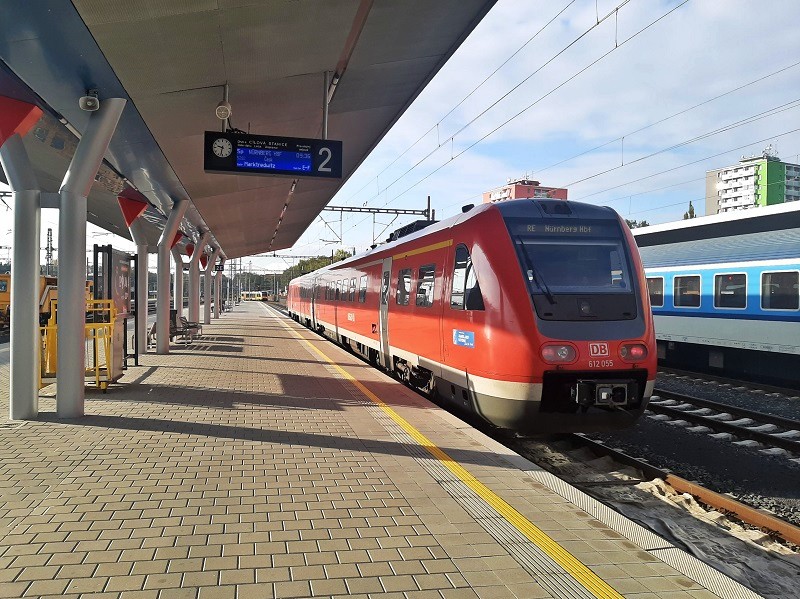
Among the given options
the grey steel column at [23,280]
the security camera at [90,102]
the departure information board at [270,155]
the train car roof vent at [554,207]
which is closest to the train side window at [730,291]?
the train car roof vent at [554,207]

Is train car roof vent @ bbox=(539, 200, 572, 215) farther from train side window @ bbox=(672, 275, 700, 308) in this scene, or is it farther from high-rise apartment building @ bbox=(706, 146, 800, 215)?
high-rise apartment building @ bbox=(706, 146, 800, 215)

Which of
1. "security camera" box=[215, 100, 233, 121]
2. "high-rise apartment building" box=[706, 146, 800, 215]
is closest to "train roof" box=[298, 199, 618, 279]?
"security camera" box=[215, 100, 233, 121]

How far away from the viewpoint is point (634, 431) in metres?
8.59

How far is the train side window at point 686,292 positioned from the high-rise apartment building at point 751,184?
4337 cm

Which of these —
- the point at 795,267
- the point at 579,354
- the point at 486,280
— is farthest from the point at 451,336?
the point at 795,267

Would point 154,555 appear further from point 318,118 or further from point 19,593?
point 318,118

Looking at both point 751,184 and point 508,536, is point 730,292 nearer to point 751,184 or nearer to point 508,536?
point 508,536

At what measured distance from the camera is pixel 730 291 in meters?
13.6

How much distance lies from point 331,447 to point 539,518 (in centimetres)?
246

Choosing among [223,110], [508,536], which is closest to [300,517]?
[508,536]

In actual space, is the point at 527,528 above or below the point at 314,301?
below

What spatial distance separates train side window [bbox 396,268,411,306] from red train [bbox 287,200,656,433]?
192 cm

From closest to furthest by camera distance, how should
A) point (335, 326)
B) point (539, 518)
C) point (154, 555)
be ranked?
1. point (154, 555)
2. point (539, 518)
3. point (335, 326)

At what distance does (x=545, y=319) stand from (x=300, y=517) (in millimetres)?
3307
